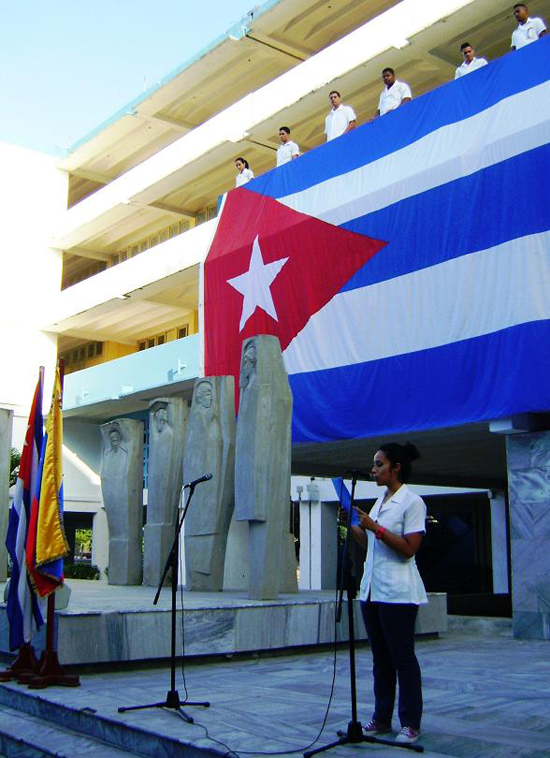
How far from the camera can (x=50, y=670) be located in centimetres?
680

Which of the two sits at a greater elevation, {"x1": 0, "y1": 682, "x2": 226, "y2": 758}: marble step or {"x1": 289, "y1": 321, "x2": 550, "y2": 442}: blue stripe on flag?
{"x1": 289, "y1": 321, "x2": 550, "y2": 442}: blue stripe on flag

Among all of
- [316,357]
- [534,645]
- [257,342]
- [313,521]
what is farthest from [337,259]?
[313,521]

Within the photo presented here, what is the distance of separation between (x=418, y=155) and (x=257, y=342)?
181 inches

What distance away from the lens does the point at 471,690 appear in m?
6.38

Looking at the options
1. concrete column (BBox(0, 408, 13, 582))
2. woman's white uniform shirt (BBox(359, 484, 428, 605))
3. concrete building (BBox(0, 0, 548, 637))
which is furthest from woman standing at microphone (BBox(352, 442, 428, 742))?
concrete column (BBox(0, 408, 13, 582))

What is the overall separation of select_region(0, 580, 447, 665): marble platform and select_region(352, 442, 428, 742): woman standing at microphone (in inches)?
132

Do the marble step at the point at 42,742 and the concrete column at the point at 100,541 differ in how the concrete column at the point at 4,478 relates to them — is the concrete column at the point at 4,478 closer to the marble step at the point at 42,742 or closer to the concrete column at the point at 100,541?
the marble step at the point at 42,742

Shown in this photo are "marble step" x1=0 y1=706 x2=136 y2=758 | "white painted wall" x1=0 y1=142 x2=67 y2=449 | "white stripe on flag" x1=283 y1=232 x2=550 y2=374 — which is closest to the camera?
"marble step" x1=0 y1=706 x2=136 y2=758

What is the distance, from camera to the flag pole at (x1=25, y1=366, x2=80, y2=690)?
667 cm

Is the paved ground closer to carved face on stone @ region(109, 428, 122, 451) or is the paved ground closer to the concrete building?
carved face on stone @ region(109, 428, 122, 451)

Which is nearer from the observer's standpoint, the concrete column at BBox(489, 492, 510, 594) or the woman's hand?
the woman's hand

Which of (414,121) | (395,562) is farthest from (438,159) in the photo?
(395,562)

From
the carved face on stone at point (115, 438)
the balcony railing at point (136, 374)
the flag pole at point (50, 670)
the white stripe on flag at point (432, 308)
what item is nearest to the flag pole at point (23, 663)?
the flag pole at point (50, 670)

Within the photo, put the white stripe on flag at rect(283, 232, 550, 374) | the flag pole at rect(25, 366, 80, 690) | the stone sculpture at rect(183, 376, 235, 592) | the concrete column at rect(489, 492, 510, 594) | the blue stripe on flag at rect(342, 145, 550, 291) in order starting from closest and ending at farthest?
the flag pole at rect(25, 366, 80, 690)
the white stripe on flag at rect(283, 232, 550, 374)
the blue stripe on flag at rect(342, 145, 550, 291)
the stone sculpture at rect(183, 376, 235, 592)
the concrete column at rect(489, 492, 510, 594)
